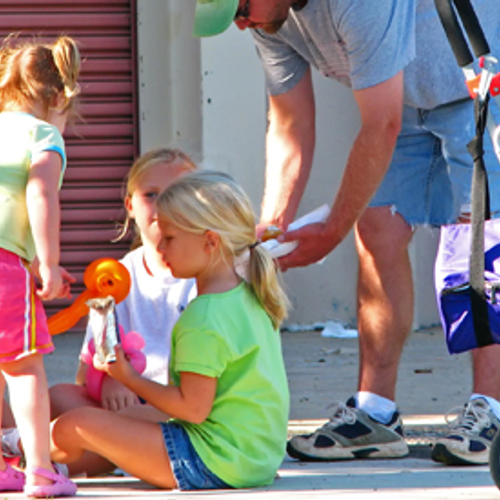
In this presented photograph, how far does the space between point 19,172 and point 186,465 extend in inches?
36.1

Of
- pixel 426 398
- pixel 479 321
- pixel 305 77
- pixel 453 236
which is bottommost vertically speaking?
pixel 426 398

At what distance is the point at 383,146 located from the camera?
3371mm

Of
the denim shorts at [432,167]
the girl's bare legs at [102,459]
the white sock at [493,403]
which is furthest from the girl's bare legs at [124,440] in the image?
the denim shorts at [432,167]

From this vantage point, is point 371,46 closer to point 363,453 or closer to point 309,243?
point 309,243

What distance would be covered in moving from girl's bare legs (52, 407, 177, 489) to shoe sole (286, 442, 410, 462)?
0.69m

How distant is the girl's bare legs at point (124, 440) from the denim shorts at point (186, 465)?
0.06ft

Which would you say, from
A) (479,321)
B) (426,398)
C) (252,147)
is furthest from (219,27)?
(252,147)

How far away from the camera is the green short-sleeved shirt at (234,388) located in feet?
9.23

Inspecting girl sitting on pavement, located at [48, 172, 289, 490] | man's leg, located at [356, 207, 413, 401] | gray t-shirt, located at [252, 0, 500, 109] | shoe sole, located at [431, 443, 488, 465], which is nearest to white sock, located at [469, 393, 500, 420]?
shoe sole, located at [431, 443, 488, 465]

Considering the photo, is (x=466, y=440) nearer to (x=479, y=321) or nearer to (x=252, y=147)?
(x=479, y=321)

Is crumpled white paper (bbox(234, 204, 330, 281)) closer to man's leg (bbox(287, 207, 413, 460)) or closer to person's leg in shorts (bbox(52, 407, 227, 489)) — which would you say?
man's leg (bbox(287, 207, 413, 460))

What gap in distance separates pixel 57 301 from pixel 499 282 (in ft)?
14.4

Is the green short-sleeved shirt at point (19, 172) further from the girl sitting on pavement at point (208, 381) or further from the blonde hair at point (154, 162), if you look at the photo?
the blonde hair at point (154, 162)

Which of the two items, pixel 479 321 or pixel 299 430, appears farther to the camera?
pixel 299 430
